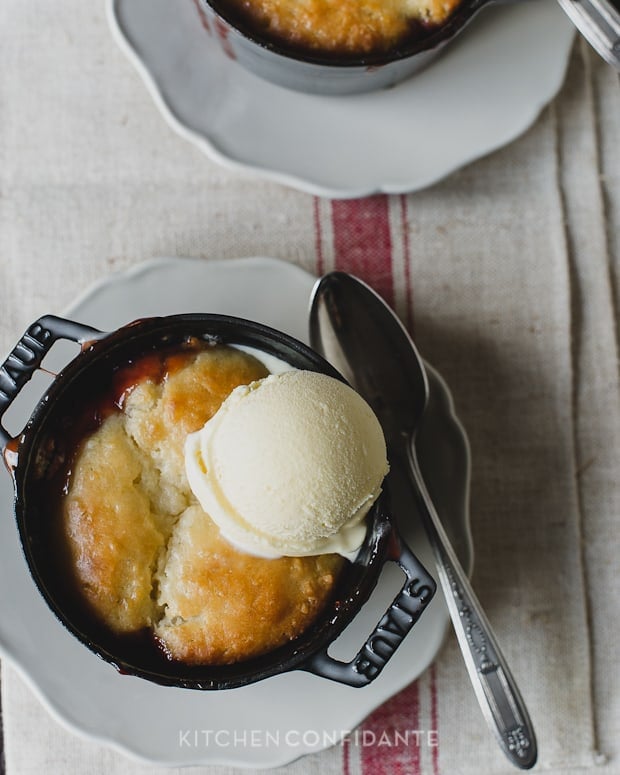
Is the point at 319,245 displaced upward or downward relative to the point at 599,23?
downward

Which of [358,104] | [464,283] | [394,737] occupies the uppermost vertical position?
[358,104]

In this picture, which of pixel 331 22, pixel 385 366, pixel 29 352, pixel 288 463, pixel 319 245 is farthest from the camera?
pixel 319 245

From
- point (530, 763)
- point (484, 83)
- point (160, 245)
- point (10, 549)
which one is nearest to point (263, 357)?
point (160, 245)

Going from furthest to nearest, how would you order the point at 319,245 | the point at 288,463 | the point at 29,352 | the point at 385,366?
1. the point at 319,245
2. the point at 385,366
3. the point at 29,352
4. the point at 288,463

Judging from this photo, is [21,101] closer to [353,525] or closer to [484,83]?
[484,83]

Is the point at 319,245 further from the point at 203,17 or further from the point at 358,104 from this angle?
the point at 203,17

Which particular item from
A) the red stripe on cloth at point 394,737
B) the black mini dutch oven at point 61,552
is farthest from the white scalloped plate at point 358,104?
the red stripe on cloth at point 394,737

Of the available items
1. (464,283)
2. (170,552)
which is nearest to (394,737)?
(170,552)

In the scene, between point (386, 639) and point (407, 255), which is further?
point (407, 255)
